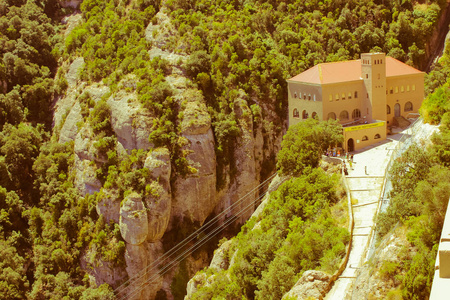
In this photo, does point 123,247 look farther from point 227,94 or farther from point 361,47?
point 361,47

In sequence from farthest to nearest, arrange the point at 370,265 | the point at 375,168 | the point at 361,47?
the point at 361,47
the point at 375,168
the point at 370,265

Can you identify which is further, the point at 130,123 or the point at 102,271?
the point at 130,123

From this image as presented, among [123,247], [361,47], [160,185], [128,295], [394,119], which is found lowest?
[128,295]

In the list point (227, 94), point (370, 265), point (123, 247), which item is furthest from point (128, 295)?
point (370, 265)

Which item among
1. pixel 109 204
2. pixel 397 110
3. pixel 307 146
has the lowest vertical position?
pixel 109 204

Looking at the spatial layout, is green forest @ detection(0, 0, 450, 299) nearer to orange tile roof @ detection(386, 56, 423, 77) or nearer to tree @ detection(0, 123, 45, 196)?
tree @ detection(0, 123, 45, 196)

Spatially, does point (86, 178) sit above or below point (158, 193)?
above

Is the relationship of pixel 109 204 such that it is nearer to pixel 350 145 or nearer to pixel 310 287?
pixel 350 145

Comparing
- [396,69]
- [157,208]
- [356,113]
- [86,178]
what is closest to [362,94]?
[356,113]
